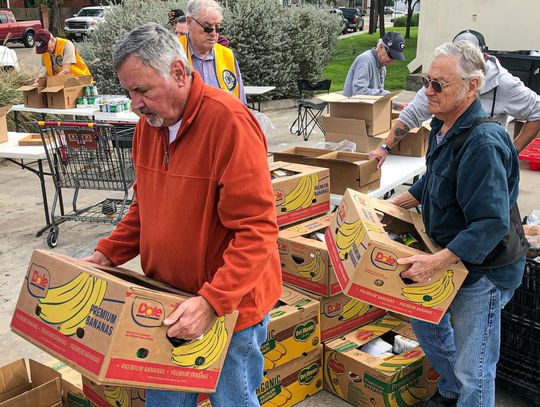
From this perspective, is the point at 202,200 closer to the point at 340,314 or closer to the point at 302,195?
the point at 340,314

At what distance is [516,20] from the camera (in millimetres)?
14195

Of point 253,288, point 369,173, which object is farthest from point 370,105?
point 253,288

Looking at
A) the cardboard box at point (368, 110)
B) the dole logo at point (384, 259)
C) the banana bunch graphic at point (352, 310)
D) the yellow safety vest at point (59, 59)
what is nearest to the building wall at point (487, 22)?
the yellow safety vest at point (59, 59)

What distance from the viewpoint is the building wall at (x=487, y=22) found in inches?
553

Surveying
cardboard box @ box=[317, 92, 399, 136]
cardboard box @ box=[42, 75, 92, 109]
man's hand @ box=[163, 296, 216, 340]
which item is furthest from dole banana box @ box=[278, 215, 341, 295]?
cardboard box @ box=[42, 75, 92, 109]

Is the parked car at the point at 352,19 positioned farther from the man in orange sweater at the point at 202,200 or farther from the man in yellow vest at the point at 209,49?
the man in orange sweater at the point at 202,200

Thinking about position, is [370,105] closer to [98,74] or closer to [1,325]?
[1,325]

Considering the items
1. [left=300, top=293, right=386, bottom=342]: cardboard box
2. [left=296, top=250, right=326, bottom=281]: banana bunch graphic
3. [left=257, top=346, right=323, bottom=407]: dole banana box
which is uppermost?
[left=296, top=250, right=326, bottom=281]: banana bunch graphic

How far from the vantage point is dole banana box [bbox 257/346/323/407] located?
10.2 feet

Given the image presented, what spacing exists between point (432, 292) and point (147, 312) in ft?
4.13

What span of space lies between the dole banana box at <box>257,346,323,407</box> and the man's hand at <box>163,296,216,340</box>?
1.32 metres

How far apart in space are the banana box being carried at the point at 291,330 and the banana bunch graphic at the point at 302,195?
655 millimetres

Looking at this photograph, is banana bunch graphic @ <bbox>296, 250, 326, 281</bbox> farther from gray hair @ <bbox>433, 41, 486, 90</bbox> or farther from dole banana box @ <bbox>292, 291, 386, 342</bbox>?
gray hair @ <bbox>433, 41, 486, 90</bbox>

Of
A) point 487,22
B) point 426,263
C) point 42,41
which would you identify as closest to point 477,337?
point 426,263
